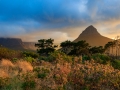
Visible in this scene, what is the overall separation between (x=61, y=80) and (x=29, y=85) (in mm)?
1631

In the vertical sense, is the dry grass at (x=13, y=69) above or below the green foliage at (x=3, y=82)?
above

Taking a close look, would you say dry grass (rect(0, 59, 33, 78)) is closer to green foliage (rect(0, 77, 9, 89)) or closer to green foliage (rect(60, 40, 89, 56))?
green foliage (rect(0, 77, 9, 89))

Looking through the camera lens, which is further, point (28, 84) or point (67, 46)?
point (67, 46)

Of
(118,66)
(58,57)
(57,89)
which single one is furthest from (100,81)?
(58,57)

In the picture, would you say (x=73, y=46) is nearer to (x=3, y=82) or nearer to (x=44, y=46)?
(x=44, y=46)

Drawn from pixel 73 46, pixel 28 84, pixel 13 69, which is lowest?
pixel 28 84

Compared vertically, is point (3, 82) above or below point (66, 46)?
below

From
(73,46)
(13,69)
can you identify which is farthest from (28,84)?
(73,46)

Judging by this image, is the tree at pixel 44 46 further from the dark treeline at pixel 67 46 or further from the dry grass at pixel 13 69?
the dry grass at pixel 13 69

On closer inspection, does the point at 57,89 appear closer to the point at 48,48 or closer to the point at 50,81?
the point at 50,81

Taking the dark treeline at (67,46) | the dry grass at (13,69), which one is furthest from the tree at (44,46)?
the dry grass at (13,69)

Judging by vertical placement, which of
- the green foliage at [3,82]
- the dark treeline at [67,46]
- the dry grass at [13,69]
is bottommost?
the green foliage at [3,82]

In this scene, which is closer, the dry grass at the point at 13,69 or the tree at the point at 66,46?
the dry grass at the point at 13,69

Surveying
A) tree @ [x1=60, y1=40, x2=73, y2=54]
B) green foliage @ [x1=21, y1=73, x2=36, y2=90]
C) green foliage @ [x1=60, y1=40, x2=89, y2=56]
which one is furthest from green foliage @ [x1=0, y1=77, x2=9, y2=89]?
tree @ [x1=60, y1=40, x2=73, y2=54]
